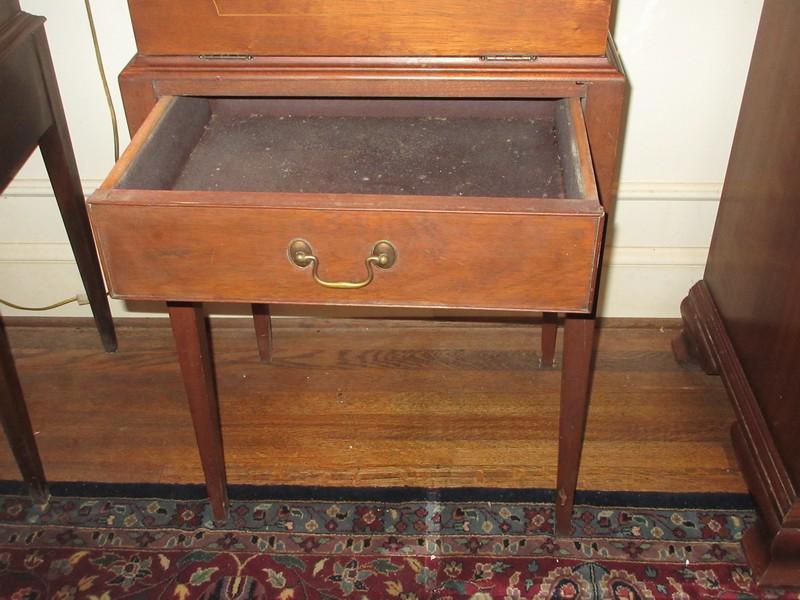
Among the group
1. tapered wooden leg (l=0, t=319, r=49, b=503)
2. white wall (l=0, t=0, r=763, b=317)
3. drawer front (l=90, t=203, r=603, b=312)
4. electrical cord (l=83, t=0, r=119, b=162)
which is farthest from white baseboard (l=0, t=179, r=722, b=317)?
drawer front (l=90, t=203, r=603, b=312)

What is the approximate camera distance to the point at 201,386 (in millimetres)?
1215

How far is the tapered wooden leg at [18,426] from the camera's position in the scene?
1.30 m

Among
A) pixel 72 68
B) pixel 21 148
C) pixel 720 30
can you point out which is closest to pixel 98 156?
pixel 72 68

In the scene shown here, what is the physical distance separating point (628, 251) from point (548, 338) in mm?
255

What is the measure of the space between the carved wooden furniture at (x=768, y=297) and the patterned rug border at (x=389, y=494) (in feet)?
0.36

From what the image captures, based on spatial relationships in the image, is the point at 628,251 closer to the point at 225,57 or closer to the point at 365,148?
the point at 365,148

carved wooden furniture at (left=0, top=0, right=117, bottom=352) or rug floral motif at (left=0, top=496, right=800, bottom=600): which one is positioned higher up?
carved wooden furniture at (left=0, top=0, right=117, bottom=352)

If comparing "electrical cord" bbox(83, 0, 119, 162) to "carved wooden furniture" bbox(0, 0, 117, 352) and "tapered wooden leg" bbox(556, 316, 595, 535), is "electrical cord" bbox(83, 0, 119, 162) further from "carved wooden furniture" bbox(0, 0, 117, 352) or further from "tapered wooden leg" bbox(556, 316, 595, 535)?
"tapered wooden leg" bbox(556, 316, 595, 535)

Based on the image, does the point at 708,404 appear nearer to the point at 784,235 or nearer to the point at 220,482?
the point at 784,235

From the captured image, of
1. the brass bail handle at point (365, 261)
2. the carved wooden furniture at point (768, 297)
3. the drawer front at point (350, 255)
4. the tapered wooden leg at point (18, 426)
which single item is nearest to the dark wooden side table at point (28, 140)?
the tapered wooden leg at point (18, 426)

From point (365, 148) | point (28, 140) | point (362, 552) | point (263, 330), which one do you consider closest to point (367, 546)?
point (362, 552)

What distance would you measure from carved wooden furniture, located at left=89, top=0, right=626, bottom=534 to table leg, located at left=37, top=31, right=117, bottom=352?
0.38 m

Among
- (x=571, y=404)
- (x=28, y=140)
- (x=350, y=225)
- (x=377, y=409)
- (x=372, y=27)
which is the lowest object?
(x=377, y=409)

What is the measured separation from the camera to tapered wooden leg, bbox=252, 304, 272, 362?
1685 millimetres
